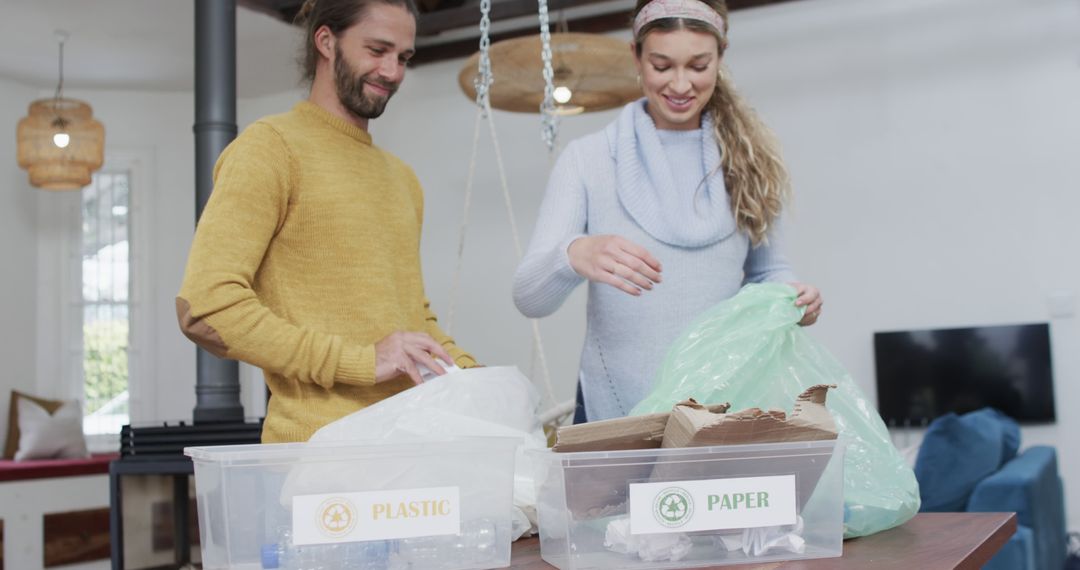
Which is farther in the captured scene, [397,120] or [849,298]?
[397,120]

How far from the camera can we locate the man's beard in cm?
147

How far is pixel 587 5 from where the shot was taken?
19.5 feet

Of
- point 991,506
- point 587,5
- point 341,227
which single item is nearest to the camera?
point 341,227

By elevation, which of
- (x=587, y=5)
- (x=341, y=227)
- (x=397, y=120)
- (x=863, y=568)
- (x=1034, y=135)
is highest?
(x=587, y=5)

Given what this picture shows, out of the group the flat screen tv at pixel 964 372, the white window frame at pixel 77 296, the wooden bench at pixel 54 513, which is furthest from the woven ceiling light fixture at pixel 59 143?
the flat screen tv at pixel 964 372

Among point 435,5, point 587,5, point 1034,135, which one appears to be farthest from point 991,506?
point 435,5

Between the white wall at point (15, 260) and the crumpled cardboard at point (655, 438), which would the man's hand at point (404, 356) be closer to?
the crumpled cardboard at point (655, 438)

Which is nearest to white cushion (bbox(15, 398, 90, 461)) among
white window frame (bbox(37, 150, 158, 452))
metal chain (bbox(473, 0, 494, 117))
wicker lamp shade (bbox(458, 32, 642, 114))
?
white window frame (bbox(37, 150, 158, 452))

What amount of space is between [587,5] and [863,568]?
212 inches

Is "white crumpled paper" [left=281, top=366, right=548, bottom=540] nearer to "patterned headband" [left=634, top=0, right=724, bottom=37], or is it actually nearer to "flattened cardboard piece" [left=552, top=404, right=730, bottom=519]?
"flattened cardboard piece" [left=552, top=404, right=730, bottom=519]

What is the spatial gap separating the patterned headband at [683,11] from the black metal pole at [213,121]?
248cm

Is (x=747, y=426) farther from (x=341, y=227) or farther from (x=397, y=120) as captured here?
(x=397, y=120)

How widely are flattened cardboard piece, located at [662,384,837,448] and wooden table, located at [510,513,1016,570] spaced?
10 cm

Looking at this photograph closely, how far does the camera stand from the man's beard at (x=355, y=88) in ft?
4.83
